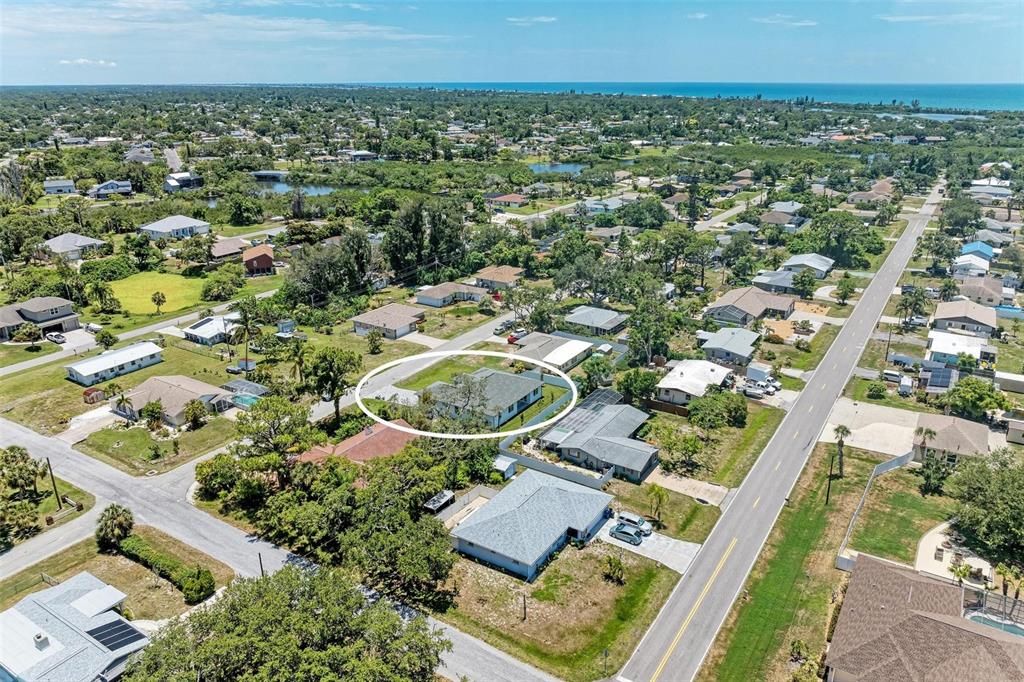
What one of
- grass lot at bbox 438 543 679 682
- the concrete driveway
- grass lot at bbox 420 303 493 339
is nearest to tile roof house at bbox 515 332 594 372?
grass lot at bbox 420 303 493 339

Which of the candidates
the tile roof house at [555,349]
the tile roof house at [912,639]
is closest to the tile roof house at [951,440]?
the tile roof house at [912,639]

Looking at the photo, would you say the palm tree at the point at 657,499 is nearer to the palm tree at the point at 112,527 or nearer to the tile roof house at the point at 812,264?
the palm tree at the point at 112,527

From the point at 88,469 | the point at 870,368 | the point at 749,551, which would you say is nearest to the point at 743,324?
the point at 870,368

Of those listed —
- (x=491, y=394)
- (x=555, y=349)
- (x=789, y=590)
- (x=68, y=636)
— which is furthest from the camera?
(x=555, y=349)

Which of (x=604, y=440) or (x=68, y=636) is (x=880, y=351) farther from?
(x=68, y=636)

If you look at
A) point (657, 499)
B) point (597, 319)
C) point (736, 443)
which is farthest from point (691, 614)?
point (597, 319)
